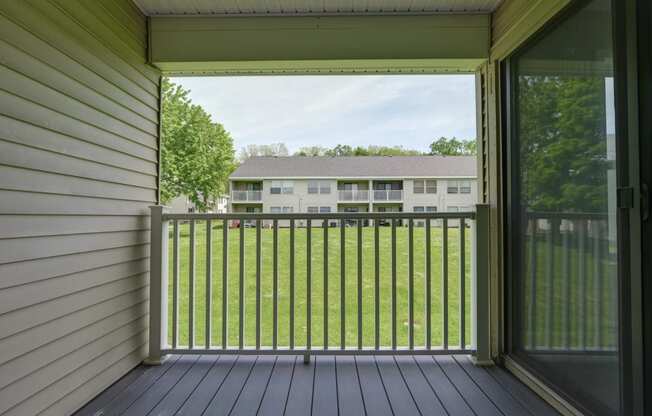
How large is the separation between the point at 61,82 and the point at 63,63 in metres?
0.10

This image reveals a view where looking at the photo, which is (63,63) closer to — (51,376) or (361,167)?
(51,376)

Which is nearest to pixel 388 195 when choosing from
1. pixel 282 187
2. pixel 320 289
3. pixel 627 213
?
pixel 282 187

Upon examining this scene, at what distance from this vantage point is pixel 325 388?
197 centimetres

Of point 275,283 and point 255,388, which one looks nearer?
point 255,388

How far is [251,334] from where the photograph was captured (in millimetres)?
3498

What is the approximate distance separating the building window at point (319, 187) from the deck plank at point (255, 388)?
1.18 metres

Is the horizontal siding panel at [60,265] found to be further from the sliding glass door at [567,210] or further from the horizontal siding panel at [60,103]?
the sliding glass door at [567,210]

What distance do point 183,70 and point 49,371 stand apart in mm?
2056

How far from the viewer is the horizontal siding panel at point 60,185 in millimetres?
1405

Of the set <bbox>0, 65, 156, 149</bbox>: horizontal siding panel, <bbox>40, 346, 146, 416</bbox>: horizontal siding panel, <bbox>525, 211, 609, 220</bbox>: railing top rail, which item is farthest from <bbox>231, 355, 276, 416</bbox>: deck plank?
<bbox>525, 211, 609, 220</bbox>: railing top rail

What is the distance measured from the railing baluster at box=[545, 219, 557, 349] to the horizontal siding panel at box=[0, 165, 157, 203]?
2423 millimetres

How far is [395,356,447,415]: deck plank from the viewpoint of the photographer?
177cm

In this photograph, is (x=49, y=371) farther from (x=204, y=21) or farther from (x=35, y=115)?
(x=204, y=21)

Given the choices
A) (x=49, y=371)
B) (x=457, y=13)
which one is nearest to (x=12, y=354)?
(x=49, y=371)
